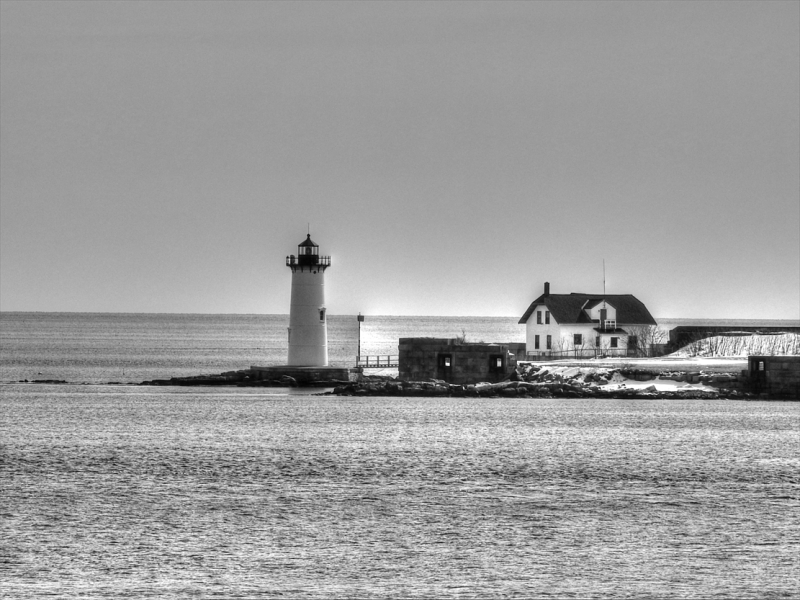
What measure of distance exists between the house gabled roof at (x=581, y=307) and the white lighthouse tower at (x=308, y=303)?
17124mm

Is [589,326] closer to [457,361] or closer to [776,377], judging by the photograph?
[457,361]

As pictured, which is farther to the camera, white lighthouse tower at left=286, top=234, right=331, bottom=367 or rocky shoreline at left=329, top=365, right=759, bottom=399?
white lighthouse tower at left=286, top=234, right=331, bottom=367

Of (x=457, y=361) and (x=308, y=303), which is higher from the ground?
(x=308, y=303)

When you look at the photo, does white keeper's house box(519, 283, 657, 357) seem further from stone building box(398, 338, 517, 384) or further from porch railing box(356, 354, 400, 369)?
porch railing box(356, 354, 400, 369)

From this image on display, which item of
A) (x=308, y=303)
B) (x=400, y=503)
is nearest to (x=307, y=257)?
(x=308, y=303)

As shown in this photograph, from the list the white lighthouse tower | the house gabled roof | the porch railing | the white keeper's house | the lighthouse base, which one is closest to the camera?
the white lighthouse tower

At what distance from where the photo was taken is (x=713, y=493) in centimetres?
3244

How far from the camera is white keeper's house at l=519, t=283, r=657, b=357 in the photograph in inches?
3120

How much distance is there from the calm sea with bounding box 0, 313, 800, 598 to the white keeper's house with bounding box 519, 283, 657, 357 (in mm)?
18932

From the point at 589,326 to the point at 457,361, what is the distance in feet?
44.7

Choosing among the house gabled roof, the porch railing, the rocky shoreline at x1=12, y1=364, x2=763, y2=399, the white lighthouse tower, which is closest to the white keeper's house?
the house gabled roof

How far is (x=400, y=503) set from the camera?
30.1 meters

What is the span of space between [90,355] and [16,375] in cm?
4601

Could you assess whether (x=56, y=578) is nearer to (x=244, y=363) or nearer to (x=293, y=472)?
(x=293, y=472)
